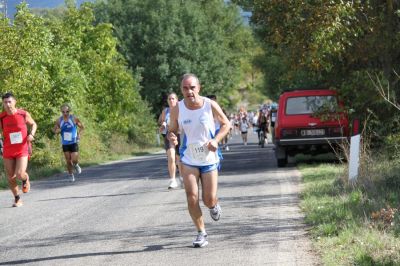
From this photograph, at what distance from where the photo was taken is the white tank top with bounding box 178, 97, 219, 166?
8102 mm

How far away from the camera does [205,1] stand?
72500 millimetres

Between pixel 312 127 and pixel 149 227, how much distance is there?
10.3 meters

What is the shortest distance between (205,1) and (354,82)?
182 feet

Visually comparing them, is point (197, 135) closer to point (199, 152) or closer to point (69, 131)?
point (199, 152)

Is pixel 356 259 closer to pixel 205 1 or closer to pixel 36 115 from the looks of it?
pixel 36 115

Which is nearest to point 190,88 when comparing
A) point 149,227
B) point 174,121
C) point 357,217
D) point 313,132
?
point 174,121

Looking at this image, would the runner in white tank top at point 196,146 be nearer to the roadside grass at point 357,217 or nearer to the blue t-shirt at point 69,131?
the roadside grass at point 357,217

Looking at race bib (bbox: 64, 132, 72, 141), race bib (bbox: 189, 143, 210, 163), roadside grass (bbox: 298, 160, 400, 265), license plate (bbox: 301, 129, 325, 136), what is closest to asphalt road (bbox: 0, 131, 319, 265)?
roadside grass (bbox: 298, 160, 400, 265)

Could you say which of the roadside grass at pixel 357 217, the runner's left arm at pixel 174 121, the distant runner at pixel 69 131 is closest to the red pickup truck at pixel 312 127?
the roadside grass at pixel 357 217

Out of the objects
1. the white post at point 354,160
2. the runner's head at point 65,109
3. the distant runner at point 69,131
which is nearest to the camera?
the white post at point 354,160

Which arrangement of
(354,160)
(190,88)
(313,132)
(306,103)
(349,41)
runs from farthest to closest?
(306,103), (313,132), (349,41), (354,160), (190,88)

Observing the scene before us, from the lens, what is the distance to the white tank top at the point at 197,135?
8.10 metres

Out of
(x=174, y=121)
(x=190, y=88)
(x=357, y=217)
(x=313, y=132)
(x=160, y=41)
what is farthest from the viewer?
(x=160, y=41)

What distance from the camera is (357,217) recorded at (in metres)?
9.08
